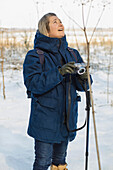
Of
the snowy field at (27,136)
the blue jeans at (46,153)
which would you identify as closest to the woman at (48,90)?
the blue jeans at (46,153)

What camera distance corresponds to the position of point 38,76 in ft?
5.56

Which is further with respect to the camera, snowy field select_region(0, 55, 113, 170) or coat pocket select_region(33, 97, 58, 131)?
snowy field select_region(0, 55, 113, 170)

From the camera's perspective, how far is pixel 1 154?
8.92 ft

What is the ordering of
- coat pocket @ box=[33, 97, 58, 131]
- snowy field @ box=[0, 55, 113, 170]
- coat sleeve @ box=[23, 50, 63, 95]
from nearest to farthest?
coat sleeve @ box=[23, 50, 63, 95]
coat pocket @ box=[33, 97, 58, 131]
snowy field @ box=[0, 55, 113, 170]

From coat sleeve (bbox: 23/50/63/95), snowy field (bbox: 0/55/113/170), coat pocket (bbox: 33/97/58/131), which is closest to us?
coat sleeve (bbox: 23/50/63/95)

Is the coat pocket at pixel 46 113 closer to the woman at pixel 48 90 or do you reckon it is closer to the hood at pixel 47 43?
the woman at pixel 48 90

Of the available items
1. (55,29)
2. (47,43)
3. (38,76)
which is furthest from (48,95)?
(55,29)

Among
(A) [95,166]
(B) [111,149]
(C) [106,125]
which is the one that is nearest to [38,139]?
(A) [95,166]

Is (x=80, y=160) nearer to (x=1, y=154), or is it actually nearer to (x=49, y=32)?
(x=1, y=154)

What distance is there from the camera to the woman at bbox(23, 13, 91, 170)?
173 centimetres

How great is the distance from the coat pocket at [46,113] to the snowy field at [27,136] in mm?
879

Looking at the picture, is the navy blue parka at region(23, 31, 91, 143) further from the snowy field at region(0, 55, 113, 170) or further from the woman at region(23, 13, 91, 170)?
the snowy field at region(0, 55, 113, 170)

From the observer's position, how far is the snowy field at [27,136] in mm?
2570

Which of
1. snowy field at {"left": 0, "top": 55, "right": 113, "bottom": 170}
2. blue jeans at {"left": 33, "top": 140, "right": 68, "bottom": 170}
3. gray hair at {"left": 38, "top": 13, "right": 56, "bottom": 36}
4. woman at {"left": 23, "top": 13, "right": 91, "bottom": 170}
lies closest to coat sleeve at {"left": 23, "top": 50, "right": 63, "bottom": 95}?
woman at {"left": 23, "top": 13, "right": 91, "bottom": 170}
